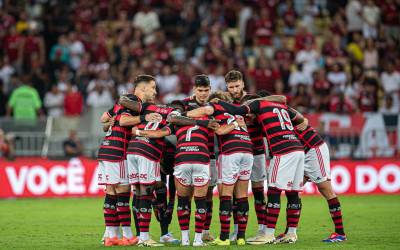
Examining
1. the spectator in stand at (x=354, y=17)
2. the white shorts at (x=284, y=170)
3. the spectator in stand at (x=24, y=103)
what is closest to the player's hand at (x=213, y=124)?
the white shorts at (x=284, y=170)

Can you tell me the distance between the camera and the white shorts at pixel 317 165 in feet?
47.1

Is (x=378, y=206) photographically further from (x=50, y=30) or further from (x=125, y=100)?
(x=50, y=30)

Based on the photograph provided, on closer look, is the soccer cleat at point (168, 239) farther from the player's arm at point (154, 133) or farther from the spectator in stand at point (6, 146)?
the spectator in stand at point (6, 146)

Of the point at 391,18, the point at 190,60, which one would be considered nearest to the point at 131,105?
the point at 190,60

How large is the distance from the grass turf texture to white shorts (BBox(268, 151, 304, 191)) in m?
0.95

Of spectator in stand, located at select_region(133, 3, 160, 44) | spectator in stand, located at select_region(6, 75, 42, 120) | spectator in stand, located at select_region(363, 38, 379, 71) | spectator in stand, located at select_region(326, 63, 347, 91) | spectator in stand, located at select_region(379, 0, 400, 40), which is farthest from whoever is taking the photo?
spectator in stand, located at select_region(379, 0, 400, 40)

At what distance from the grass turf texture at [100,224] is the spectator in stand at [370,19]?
28.7ft

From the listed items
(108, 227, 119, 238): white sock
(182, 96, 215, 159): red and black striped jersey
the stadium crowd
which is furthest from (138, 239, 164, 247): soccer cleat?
the stadium crowd

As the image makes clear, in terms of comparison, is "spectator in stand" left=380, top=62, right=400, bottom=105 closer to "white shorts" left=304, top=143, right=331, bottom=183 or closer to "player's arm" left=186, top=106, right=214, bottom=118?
"white shorts" left=304, top=143, right=331, bottom=183

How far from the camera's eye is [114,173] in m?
13.9

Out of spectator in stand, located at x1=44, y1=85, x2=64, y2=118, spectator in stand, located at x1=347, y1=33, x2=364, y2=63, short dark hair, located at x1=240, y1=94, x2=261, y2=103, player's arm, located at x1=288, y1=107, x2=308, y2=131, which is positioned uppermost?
spectator in stand, located at x1=347, y1=33, x2=364, y2=63

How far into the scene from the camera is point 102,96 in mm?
26609

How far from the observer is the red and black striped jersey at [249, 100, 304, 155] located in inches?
544

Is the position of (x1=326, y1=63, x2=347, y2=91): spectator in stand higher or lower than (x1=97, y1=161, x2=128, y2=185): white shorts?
higher
